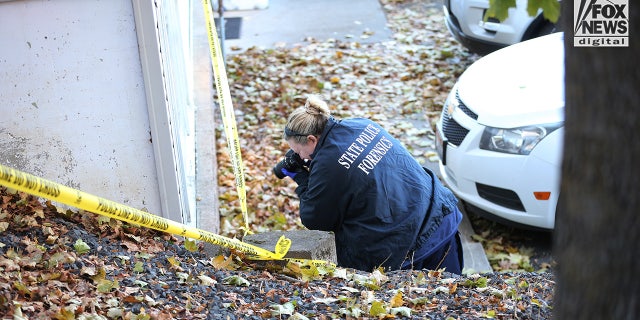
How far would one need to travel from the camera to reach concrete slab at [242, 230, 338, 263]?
4961 mm

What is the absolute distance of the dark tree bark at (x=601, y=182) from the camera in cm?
187

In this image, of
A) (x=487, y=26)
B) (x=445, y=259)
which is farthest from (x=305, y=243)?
(x=487, y=26)

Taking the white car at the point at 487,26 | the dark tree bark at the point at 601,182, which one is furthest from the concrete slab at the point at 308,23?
the dark tree bark at the point at 601,182

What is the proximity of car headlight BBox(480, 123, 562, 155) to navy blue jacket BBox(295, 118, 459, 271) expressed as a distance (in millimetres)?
1463

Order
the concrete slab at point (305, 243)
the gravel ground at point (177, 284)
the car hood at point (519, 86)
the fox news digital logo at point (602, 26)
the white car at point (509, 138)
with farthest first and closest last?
the car hood at point (519, 86) → the white car at point (509, 138) → the concrete slab at point (305, 243) → the gravel ground at point (177, 284) → the fox news digital logo at point (602, 26)

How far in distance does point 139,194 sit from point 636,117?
3629mm

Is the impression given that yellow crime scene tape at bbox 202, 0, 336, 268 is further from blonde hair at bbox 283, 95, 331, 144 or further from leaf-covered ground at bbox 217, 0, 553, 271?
blonde hair at bbox 283, 95, 331, 144

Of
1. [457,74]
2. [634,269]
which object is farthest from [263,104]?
[634,269]

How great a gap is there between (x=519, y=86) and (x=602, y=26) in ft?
11.5

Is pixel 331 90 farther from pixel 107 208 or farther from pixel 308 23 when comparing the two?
pixel 107 208

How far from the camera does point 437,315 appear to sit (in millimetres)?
4152

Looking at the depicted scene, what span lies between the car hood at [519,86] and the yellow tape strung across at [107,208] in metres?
2.46

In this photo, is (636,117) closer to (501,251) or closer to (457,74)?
(501,251)

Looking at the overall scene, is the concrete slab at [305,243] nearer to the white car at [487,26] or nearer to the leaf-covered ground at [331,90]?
the leaf-covered ground at [331,90]
